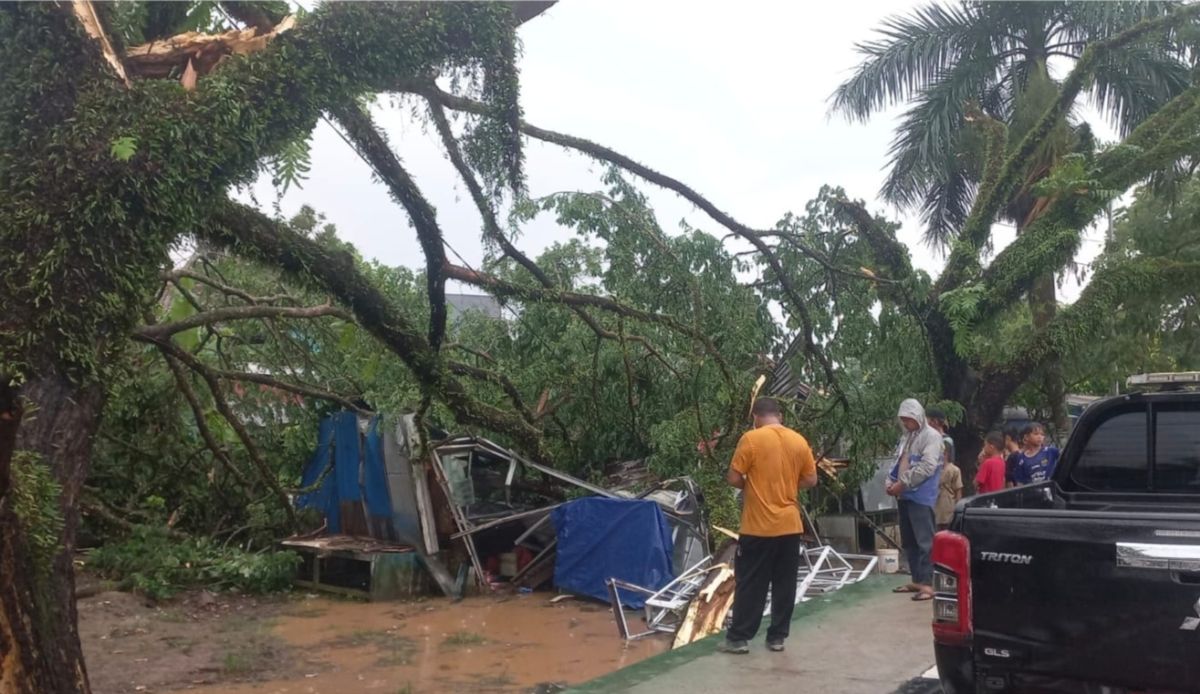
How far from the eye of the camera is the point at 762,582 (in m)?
6.16

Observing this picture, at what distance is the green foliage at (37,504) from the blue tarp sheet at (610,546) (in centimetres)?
711

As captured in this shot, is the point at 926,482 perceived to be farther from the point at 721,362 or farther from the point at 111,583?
the point at 111,583

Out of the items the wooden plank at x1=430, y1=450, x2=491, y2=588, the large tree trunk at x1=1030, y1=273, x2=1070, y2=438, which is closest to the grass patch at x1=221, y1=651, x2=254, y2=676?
the wooden plank at x1=430, y1=450, x2=491, y2=588

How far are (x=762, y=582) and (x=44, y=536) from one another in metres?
3.77

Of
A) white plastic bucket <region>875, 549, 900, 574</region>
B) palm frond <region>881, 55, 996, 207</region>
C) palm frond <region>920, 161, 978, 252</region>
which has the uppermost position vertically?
palm frond <region>881, 55, 996, 207</region>

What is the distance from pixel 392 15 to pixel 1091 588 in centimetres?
434

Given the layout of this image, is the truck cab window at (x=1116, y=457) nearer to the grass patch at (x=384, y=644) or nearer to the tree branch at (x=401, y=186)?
the tree branch at (x=401, y=186)

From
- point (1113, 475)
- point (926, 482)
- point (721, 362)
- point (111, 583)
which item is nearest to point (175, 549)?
point (111, 583)

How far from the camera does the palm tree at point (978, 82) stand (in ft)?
52.6

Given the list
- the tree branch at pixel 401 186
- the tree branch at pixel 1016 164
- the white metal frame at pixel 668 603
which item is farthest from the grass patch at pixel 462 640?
the tree branch at pixel 1016 164

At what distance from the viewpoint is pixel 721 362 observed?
10508 millimetres

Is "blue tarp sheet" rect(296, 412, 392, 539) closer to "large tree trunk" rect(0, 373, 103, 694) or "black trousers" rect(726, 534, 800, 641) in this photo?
"black trousers" rect(726, 534, 800, 641)

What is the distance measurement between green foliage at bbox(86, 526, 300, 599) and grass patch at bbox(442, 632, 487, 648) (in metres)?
3.42

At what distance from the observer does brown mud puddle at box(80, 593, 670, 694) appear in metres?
8.49
